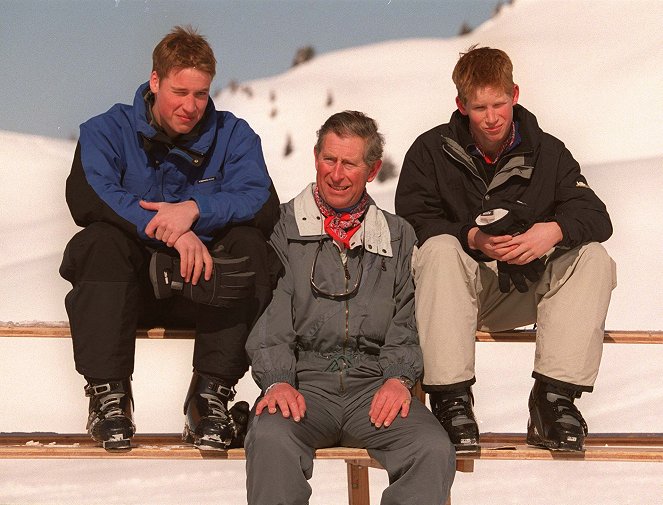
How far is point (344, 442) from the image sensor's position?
338cm

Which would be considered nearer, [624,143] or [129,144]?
[129,144]

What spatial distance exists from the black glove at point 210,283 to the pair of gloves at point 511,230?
2.48ft

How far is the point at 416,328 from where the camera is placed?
346cm

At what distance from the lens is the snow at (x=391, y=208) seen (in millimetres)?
6711

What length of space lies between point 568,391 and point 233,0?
12.5 meters

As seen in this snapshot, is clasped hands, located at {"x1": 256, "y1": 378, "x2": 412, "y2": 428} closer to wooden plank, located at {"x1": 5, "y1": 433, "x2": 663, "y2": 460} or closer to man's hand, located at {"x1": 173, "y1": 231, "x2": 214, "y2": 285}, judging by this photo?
wooden plank, located at {"x1": 5, "y1": 433, "x2": 663, "y2": 460}

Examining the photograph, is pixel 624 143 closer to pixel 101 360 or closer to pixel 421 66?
pixel 421 66

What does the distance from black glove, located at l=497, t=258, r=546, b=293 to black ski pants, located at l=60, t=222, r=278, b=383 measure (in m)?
0.76

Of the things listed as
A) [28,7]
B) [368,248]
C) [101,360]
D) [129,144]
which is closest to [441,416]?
[368,248]

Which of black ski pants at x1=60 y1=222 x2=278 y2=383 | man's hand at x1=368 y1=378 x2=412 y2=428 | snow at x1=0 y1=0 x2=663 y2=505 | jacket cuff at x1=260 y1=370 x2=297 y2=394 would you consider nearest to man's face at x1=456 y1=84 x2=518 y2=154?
black ski pants at x1=60 y1=222 x2=278 y2=383

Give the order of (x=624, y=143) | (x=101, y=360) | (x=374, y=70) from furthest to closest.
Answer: (x=374, y=70), (x=624, y=143), (x=101, y=360)

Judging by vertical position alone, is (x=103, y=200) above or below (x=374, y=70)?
below

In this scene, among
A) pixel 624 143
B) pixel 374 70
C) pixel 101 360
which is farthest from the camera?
pixel 374 70

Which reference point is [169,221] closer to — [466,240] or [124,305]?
[124,305]
